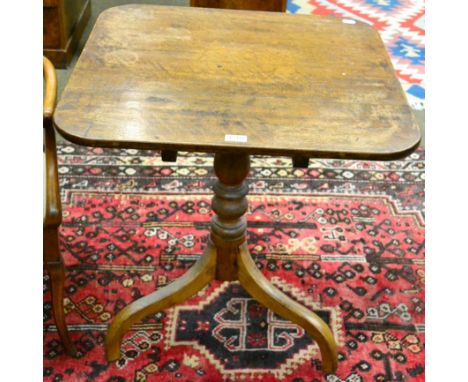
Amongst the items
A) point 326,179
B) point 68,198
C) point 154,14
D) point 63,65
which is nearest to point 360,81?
point 154,14

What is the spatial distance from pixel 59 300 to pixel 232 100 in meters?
0.79

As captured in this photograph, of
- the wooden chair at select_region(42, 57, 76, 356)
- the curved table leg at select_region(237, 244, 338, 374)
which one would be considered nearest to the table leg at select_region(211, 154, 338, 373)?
the curved table leg at select_region(237, 244, 338, 374)

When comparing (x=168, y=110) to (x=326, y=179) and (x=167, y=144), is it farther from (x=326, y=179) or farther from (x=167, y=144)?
(x=326, y=179)

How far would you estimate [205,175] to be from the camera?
2.63m

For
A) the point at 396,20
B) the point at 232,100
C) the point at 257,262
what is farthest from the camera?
the point at 396,20

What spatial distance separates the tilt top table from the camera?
137 centimetres

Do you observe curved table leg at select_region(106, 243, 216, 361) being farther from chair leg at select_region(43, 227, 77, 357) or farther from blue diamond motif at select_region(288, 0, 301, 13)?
blue diamond motif at select_region(288, 0, 301, 13)

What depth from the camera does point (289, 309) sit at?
1.87m

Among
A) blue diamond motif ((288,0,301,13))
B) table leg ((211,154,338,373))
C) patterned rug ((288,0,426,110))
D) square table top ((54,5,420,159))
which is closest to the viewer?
square table top ((54,5,420,159))

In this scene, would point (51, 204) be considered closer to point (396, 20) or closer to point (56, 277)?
point (56, 277)

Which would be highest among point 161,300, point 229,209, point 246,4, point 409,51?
point 246,4

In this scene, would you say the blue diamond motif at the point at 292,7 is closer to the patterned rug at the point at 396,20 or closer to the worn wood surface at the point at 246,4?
the patterned rug at the point at 396,20

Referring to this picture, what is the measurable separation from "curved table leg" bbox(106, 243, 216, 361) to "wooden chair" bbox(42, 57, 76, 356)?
0.18m

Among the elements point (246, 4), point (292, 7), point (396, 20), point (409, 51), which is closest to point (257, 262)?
point (246, 4)
